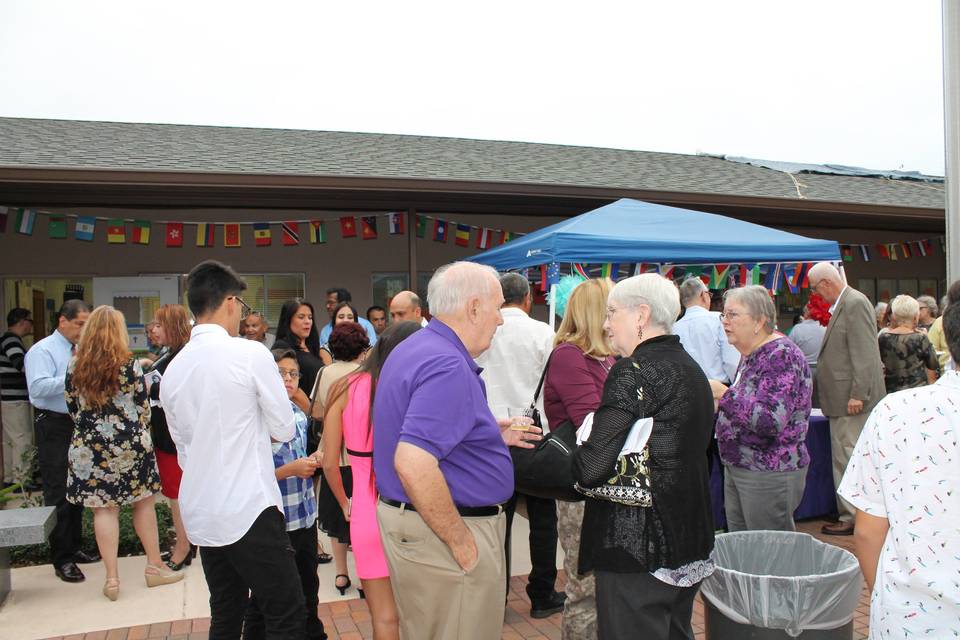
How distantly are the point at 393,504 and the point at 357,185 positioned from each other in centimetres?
628

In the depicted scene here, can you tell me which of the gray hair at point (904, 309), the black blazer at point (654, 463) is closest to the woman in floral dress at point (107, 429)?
the black blazer at point (654, 463)

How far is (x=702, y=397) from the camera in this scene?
2391 mm

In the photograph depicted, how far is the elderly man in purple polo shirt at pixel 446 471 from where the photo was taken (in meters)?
2.08

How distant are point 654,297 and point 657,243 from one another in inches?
155

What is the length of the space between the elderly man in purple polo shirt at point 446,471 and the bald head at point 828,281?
4.07 meters

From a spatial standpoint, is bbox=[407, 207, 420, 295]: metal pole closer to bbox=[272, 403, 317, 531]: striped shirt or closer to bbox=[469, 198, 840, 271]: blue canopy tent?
bbox=[469, 198, 840, 271]: blue canopy tent

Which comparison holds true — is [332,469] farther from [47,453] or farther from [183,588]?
[47,453]

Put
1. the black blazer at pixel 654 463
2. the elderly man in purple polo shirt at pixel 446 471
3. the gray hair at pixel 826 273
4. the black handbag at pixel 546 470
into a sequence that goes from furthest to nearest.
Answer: the gray hair at pixel 826 273
the black handbag at pixel 546 470
the black blazer at pixel 654 463
the elderly man in purple polo shirt at pixel 446 471

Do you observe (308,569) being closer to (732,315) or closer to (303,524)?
(303,524)

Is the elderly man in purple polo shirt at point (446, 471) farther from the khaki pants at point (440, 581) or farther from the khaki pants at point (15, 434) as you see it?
the khaki pants at point (15, 434)

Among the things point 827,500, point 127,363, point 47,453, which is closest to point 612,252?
point 827,500

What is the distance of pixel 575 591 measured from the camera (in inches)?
128

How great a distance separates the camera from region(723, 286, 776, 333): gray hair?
361 cm

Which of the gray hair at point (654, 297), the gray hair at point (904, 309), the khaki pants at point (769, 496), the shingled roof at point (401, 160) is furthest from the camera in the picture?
the shingled roof at point (401, 160)
